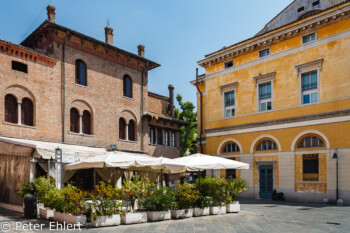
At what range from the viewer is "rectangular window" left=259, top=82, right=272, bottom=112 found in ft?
70.2

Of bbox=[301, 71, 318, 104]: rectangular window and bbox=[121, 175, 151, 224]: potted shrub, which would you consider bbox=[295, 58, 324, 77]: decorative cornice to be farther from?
bbox=[121, 175, 151, 224]: potted shrub

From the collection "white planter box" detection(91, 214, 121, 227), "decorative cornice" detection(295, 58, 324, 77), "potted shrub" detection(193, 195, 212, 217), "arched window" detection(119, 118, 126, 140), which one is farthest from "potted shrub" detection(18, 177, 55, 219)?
"decorative cornice" detection(295, 58, 324, 77)

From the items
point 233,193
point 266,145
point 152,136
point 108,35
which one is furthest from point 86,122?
point 266,145

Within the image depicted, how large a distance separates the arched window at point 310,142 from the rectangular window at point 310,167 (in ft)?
2.00

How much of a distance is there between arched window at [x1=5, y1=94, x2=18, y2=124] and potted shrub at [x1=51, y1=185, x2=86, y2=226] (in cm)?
755

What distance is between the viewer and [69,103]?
18922mm

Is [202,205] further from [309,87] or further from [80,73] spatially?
[80,73]

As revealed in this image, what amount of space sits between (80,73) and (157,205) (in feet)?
39.1

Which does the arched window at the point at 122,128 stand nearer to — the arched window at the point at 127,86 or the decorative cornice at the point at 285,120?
the arched window at the point at 127,86

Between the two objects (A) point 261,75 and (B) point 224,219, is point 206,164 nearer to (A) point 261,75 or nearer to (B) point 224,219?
(B) point 224,219

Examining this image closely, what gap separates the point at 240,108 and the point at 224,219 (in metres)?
12.4

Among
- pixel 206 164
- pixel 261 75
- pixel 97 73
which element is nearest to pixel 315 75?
pixel 261 75

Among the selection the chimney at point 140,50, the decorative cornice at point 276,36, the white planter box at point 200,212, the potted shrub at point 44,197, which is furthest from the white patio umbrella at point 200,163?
the chimney at point 140,50

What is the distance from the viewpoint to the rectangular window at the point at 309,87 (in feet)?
62.5
